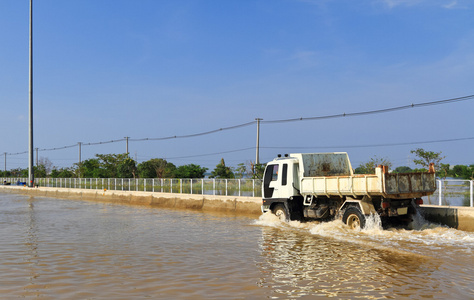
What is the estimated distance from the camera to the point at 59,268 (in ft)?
26.8

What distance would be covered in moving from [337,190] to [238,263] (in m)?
5.70

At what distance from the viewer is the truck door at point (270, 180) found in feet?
53.5

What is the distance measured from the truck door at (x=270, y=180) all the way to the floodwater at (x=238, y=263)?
6.94 feet

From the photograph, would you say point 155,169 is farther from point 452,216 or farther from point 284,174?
point 452,216

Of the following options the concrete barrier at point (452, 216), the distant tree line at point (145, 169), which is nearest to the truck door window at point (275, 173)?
the concrete barrier at point (452, 216)

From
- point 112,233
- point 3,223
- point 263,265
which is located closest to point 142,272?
point 263,265

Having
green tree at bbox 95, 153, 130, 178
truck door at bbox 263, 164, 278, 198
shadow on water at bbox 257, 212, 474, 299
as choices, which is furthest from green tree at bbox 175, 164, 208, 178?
shadow on water at bbox 257, 212, 474, 299

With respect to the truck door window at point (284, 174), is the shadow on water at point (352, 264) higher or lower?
lower

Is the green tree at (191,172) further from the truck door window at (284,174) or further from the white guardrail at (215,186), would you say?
the truck door window at (284,174)

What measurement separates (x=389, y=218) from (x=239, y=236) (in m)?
4.50

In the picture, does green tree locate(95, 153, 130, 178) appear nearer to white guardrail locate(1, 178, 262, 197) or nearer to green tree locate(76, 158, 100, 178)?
green tree locate(76, 158, 100, 178)

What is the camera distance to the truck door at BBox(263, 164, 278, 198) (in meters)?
16.3

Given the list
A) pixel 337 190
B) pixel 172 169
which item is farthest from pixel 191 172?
pixel 337 190

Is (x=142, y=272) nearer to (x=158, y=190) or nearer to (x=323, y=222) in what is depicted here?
(x=323, y=222)
